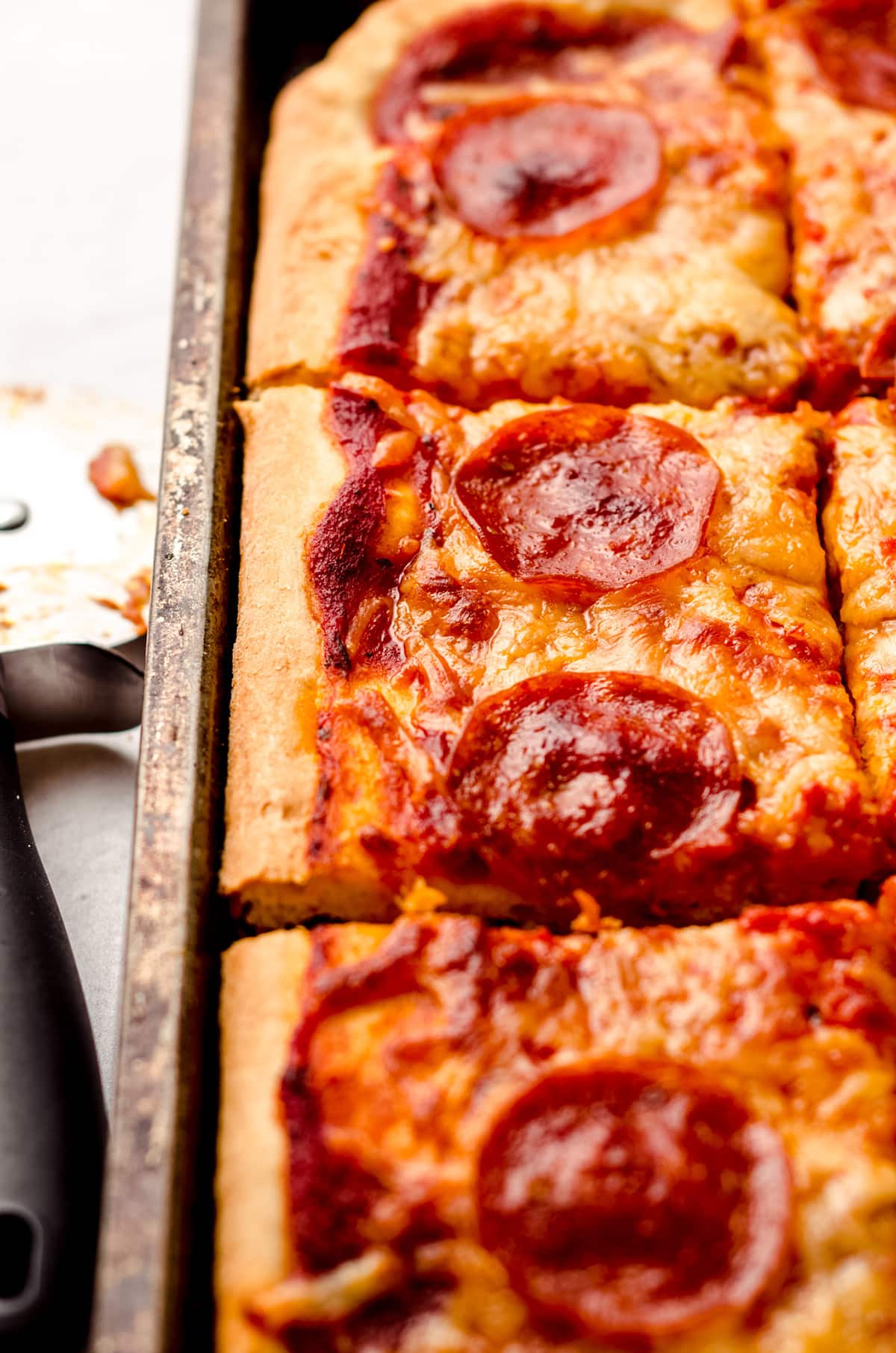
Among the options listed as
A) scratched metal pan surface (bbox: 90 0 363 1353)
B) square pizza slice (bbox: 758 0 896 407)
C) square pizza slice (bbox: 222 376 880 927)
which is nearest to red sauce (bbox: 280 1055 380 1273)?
scratched metal pan surface (bbox: 90 0 363 1353)

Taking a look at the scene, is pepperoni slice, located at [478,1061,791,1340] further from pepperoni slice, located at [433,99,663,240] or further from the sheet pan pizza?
pepperoni slice, located at [433,99,663,240]

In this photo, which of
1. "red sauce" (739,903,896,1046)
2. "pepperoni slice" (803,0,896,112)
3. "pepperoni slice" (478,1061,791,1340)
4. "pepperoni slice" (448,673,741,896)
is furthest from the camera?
"pepperoni slice" (803,0,896,112)

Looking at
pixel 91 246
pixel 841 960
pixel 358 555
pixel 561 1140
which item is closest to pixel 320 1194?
pixel 561 1140

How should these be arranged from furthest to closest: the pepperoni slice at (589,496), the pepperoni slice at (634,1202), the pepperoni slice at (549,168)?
the pepperoni slice at (549,168) < the pepperoni slice at (589,496) < the pepperoni slice at (634,1202)

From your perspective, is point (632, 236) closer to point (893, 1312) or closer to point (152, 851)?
point (152, 851)

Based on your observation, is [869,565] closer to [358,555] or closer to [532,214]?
[358,555]

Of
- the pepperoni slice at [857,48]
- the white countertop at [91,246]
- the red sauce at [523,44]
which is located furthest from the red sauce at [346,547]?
the pepperoni slice at [857,48]

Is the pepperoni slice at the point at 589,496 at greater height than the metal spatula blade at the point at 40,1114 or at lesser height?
greater

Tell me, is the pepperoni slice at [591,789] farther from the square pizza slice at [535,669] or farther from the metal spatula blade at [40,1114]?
the metal spatula blade at [40,1114]

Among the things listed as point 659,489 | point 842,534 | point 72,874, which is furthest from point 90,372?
point 842,534
